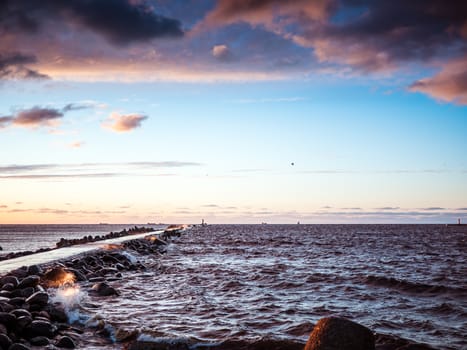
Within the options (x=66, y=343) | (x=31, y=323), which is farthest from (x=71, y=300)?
(x=66, y=343)

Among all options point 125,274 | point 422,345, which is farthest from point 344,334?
point 125,274

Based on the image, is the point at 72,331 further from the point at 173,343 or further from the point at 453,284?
the point at 453,284

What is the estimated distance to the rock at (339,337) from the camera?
6184 millimetres

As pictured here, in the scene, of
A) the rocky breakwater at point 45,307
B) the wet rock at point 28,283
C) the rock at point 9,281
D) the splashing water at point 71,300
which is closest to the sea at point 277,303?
the splashing water at point 71,300

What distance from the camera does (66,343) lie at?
7.57m

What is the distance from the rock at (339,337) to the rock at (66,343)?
4.25 metres

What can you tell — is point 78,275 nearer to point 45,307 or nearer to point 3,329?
point 45,307

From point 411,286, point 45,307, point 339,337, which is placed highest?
point 339,337

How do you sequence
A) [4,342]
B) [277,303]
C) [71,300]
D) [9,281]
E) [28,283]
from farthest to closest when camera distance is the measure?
1. [277,303]
2. [9,281]
3. [28,283]
4. [71,300]
5. [4,342]

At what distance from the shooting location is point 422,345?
8.21 m

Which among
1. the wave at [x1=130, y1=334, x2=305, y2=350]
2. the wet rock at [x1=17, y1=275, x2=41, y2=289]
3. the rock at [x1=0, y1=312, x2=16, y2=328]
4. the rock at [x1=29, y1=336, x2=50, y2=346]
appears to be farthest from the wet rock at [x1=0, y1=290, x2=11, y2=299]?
the wave at [x1=130, y1=334, x2=305, y2=350]

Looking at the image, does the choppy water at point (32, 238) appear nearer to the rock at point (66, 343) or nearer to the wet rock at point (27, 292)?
the wet rock at point (27, 292)

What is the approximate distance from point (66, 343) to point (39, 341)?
0.49m

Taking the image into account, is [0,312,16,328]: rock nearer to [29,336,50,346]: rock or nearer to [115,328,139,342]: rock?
[29,336,50,346]: rock
